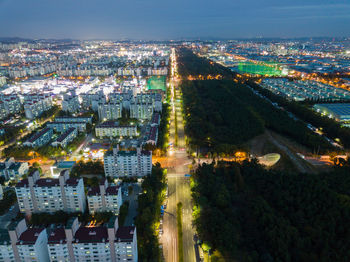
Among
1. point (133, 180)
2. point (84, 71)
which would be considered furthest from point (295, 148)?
point (84, 71)

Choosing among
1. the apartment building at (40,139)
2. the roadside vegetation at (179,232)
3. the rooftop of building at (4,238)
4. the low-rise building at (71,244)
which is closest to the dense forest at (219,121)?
the roadside vegetation at (179,232)

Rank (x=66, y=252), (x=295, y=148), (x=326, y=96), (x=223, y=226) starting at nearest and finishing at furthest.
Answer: (x=66, y=252)
(x=223, y=226)
(x=295, y=148)
(x=326, y=96)

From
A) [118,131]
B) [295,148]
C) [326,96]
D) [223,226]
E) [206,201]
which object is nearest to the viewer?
[223,226]

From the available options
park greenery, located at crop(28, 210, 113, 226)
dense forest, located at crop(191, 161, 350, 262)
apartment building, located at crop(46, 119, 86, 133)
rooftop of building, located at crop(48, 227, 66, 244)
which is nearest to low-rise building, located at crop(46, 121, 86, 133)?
apartment building, located at crop(46, 119, 86, 133)

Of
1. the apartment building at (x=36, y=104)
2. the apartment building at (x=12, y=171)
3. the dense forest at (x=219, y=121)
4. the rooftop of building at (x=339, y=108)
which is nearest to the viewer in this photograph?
the apartment building at (x=12, y=171)

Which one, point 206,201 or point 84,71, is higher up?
point 84,71

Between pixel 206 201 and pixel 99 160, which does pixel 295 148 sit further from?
pixel 99 160

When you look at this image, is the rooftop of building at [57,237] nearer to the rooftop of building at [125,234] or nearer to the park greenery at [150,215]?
the rooftop of building at [125,234]
